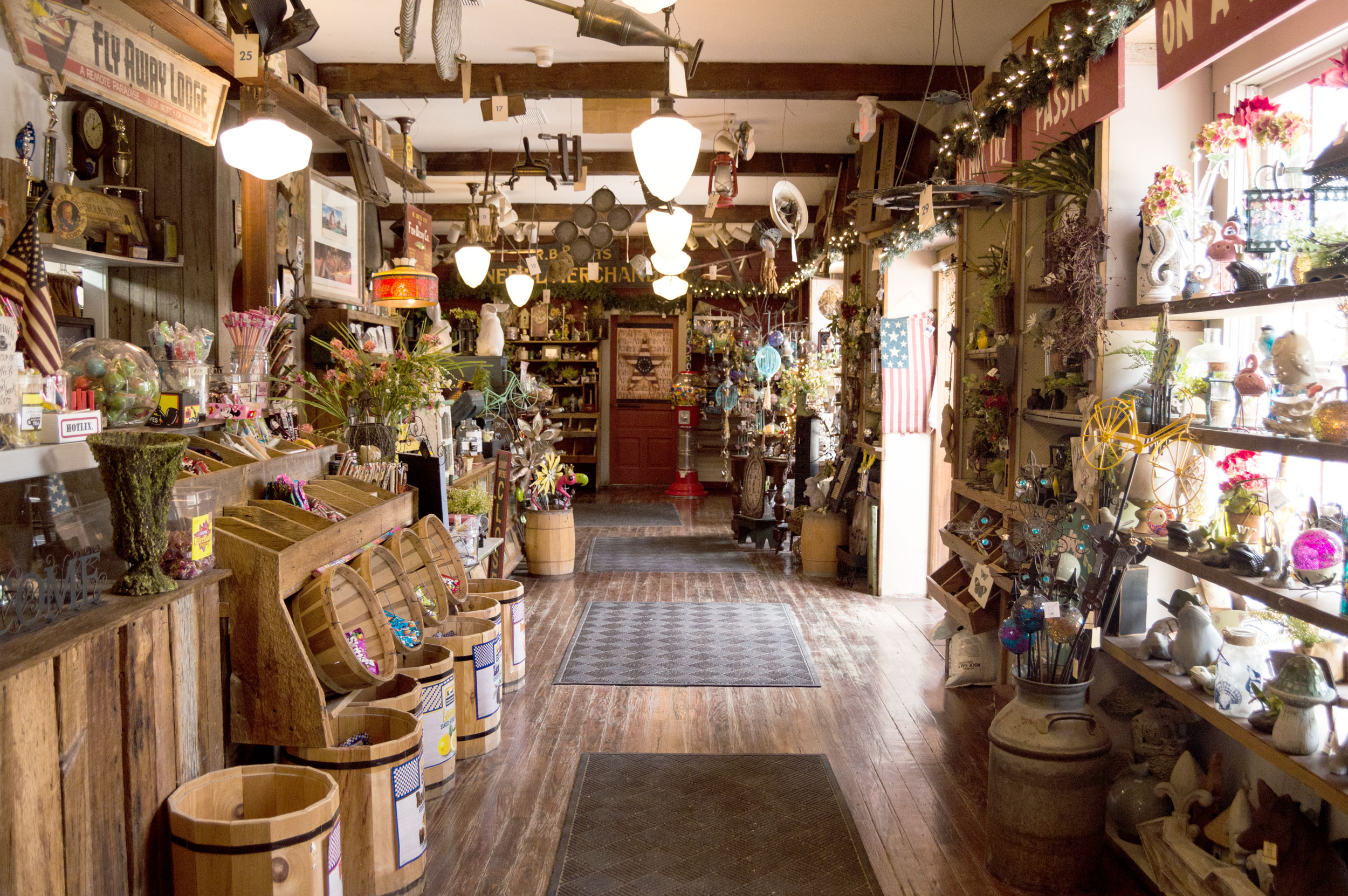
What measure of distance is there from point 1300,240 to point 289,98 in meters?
4.39

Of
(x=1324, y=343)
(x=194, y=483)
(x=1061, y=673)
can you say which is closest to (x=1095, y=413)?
(x=1324, y=343)

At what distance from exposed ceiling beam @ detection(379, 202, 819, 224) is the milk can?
8053 millimetres

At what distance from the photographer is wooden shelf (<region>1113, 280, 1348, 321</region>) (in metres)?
2.34

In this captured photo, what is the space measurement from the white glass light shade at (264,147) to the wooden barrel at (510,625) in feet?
6.48

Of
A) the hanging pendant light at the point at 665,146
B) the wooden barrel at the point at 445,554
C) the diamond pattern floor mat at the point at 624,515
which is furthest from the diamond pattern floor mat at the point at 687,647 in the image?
the diamond pattern floor mat at the point at 624,515

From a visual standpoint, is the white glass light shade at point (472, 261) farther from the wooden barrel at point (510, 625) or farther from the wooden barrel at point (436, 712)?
the wooden barrel at point (436, 712)

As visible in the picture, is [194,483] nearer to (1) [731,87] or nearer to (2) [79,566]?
(2) [79,566]

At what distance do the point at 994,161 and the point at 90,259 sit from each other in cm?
437

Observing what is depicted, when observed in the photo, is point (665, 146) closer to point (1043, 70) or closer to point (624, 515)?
point (1043, 70)

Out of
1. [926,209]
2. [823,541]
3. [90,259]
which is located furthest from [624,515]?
[926,209]

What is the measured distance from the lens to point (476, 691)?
3.83 meters

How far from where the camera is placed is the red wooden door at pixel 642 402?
13234 mm

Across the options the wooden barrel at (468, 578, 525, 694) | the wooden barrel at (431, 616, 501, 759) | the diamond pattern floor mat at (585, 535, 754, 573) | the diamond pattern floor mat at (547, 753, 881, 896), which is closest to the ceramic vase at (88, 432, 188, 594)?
the diamond pattern floor mat at (547, 753, 881, 896)

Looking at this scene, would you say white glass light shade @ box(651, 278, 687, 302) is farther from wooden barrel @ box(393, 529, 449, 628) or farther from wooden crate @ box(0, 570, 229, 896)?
wooden crate @ box(0, 570, 229, 896)
